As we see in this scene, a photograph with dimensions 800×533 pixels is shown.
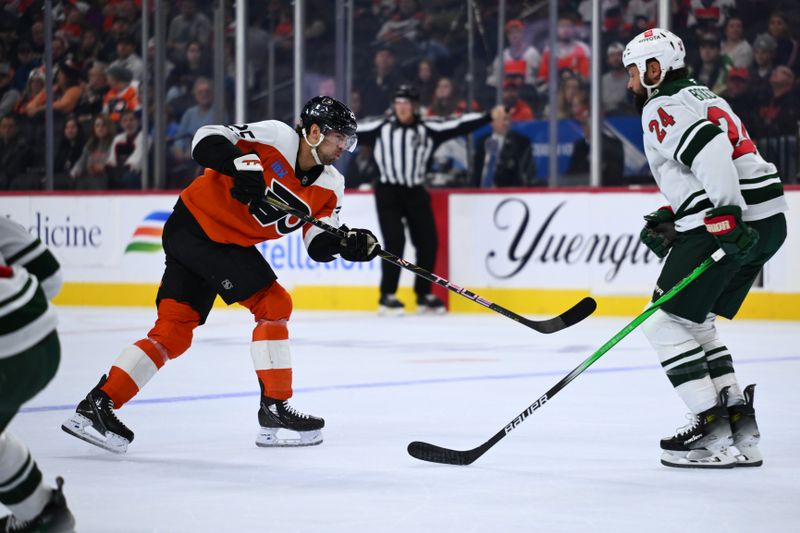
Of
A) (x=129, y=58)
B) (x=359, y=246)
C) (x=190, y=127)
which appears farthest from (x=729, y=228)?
(x=129, y=58)

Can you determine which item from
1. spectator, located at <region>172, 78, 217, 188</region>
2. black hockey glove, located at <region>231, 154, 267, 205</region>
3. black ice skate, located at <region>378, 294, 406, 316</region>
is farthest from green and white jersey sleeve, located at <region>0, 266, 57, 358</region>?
spectator, located at <region>172, 78, 217, 188</region>

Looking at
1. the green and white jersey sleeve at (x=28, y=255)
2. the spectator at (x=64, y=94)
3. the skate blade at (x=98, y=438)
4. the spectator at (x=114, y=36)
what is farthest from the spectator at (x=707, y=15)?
the green and white jersey sleeve at (x=28, y=255)

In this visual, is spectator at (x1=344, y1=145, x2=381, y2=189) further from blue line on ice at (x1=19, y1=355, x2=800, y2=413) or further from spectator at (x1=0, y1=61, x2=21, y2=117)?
blue line on ice at (x1=19, y1=355, x2=800, y2=413)

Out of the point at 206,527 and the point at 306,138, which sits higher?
→ the point at 306,138

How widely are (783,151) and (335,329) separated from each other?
2.82m

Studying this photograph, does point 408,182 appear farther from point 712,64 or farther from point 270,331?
point 270,331

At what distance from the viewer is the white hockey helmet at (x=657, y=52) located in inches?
135

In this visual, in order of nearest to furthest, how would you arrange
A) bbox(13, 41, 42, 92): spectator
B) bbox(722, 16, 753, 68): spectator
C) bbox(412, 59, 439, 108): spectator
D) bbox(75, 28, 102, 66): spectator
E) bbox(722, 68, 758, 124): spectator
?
1. bbox(722, 68, 758, 124): spectator
2. bbox(722, 16, 753, 68): spectator
3. bbox(412, 59, 439, 108): spectator
4. bbox(13, 41, 42, 92): spectator
5. bbox(75, 28, 102, 66): spectator

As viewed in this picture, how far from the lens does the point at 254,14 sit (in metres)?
10.1

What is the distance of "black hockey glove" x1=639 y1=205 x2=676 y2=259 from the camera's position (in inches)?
136

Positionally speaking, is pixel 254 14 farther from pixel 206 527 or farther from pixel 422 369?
pixel 206 527

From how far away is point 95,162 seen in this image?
1068 centimetres

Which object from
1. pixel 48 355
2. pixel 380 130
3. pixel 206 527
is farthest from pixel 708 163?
pixel 380 130

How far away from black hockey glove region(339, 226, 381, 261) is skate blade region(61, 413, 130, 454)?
2.60 ft
